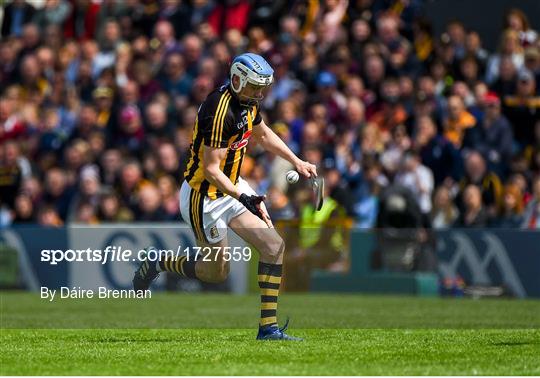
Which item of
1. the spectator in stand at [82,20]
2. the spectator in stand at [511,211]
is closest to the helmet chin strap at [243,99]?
the spectator in stand at [511,211]

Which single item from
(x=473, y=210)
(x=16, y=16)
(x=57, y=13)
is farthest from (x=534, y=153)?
(x=16, y=16)

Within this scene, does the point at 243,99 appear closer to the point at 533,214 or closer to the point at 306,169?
the point at 306,169

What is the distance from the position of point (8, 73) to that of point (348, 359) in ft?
55.8

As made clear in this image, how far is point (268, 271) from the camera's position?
12211 millimetres

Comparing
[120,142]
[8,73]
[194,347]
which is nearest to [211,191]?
[194,347]

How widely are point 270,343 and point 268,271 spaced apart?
72cm

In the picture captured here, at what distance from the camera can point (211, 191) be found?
12.7 meters

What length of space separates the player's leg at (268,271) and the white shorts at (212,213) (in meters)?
0.40

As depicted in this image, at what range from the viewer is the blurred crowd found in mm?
20266

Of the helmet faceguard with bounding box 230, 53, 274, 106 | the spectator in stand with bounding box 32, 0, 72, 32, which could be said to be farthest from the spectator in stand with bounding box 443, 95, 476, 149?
the spectator in stand with bounding box 32, 0, 72, 32

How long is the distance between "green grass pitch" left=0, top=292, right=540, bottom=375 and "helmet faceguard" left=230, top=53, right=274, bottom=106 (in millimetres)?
2090

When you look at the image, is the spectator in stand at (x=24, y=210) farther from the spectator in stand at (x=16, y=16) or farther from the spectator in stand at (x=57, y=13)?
the spectator in stand at (x=16, y=16)

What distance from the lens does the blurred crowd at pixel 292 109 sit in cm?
2027

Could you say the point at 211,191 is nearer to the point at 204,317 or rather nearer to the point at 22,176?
the point at 204,317
